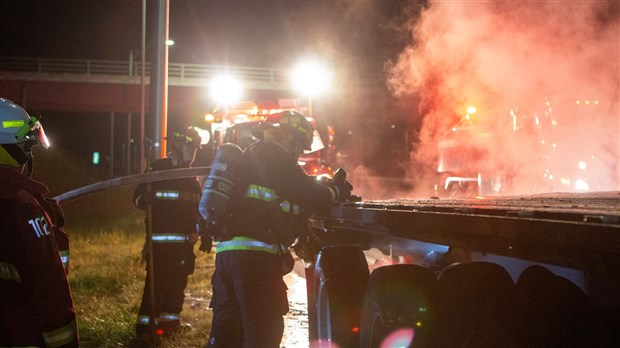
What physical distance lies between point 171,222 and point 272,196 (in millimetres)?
2287

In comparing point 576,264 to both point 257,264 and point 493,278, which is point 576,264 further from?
point 257,264

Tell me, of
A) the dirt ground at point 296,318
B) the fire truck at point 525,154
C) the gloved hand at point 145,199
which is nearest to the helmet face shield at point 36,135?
the gloved hand at point 145,199

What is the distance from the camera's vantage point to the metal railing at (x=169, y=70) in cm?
4222

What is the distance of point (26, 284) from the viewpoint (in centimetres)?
230

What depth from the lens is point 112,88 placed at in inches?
1583

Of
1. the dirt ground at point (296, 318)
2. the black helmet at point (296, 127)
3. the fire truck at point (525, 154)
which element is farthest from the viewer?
the fire truck at point (525, 154)

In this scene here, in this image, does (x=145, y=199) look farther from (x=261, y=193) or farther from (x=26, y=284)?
(x=26, y=284)

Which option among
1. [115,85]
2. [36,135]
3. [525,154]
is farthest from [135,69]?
[36,135]

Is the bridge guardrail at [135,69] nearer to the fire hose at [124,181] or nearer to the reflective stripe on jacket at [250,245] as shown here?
the fire hose at [124,181]

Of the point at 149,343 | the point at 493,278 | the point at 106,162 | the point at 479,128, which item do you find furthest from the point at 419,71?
the point at 106,162

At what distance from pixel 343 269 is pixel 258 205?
2.19 feet

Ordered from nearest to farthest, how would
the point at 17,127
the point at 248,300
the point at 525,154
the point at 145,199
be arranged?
the point at 17,127
the point at 248,300
the point at 145,199
the point at 525,154

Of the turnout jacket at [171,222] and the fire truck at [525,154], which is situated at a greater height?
the fire truck at [525,154]

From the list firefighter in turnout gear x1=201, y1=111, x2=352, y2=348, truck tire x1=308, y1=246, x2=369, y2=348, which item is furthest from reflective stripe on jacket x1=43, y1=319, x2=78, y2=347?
truck tire x1=308, y1=246, x2=369, y2=348
